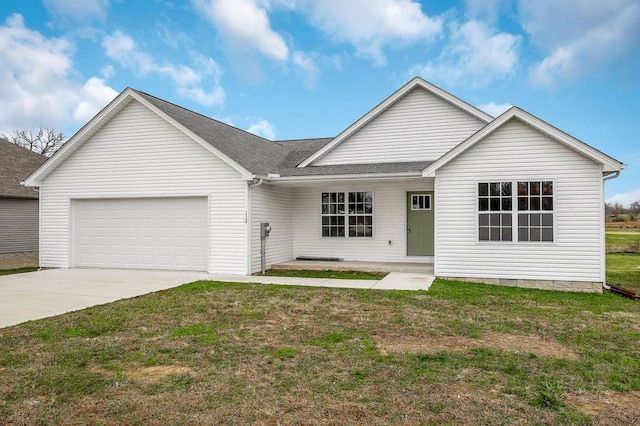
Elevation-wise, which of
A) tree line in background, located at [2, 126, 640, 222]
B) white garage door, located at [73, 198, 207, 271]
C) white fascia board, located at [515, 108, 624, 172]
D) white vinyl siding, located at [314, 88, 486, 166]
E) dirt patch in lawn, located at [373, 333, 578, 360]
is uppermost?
tree line in background, located at [2, 126, 640, 222]

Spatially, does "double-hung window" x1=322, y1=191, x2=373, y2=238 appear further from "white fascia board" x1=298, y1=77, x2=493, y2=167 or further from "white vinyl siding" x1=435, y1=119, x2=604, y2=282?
"white vinyl siding" x1=435, y1=119, x2=604, y2=282

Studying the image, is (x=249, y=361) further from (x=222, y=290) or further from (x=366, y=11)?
(x=366, y=11)

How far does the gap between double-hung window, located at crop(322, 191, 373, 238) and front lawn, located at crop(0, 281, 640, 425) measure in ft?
18.9

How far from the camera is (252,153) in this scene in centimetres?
1408

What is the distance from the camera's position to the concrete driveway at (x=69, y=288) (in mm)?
7766

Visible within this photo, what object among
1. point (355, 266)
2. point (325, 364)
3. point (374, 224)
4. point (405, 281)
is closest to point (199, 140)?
point (355, 266)

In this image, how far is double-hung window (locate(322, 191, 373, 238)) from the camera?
45.2ft

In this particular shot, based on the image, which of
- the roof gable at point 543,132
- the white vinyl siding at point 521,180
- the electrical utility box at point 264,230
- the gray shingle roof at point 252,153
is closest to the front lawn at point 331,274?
the electrical utility box at point 264,230

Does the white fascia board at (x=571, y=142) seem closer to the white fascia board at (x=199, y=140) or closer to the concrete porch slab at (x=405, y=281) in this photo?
the concrete porch slab at (x=405, y=281)

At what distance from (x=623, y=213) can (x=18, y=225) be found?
45492 mm

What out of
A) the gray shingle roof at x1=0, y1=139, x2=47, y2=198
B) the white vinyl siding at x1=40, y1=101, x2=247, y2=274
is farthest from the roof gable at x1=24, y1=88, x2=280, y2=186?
the gray shingle roof at x1=0, y1=139, x2=47, y2=198

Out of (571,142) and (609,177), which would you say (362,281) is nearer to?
(571,142)

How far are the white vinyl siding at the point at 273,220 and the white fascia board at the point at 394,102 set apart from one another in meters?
1.43

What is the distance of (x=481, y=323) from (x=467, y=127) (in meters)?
7.99
